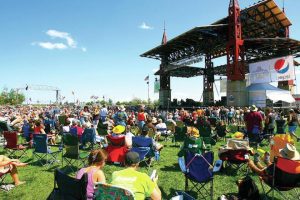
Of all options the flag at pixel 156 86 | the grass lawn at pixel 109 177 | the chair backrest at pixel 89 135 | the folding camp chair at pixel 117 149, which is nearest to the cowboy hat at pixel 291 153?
the grass lawn at pixel 109 177

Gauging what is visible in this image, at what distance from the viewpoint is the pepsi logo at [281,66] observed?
25605mm

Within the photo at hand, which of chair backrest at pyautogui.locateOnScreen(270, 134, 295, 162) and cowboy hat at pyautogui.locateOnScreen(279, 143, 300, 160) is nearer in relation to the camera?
cowboy hat at pyautogui.locateOnScreen(279, 143, 300, 160)

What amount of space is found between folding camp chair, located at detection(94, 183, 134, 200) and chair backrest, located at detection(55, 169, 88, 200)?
0.71 ft

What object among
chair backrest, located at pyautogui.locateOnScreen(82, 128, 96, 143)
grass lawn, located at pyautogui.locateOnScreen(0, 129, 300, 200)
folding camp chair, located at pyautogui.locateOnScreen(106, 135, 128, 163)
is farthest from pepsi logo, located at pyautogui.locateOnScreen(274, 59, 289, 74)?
folding camp chair, located at pyautogui.locateOnScreen(106, 135, 128, 163)

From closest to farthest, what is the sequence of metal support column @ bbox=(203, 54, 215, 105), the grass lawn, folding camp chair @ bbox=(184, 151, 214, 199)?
folding camp chair @ bbox=(184, 151, 214, 199) < the grass lawn < metal support column @ bbox=(203, 54, 215, 105)

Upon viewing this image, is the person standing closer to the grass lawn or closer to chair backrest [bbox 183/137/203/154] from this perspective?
chair backrest [bbox 183/137/203/154]

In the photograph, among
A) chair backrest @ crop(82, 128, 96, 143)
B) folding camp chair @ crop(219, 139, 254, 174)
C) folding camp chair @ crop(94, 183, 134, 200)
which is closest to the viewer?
folding camp chair @ crop(94, 183, 134, 200)

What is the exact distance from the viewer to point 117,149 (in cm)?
839

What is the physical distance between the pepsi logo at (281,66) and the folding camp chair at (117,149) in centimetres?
2214

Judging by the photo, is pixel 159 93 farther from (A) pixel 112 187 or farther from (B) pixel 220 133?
(A) pixel 112 187

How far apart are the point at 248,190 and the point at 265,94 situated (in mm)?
23466

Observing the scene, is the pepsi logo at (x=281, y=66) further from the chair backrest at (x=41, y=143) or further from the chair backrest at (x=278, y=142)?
the chair backrest at (x=41, y=143)

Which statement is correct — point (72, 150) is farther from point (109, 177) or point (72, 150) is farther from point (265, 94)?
point (265, 94)

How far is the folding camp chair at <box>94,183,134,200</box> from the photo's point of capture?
10.9 feet
